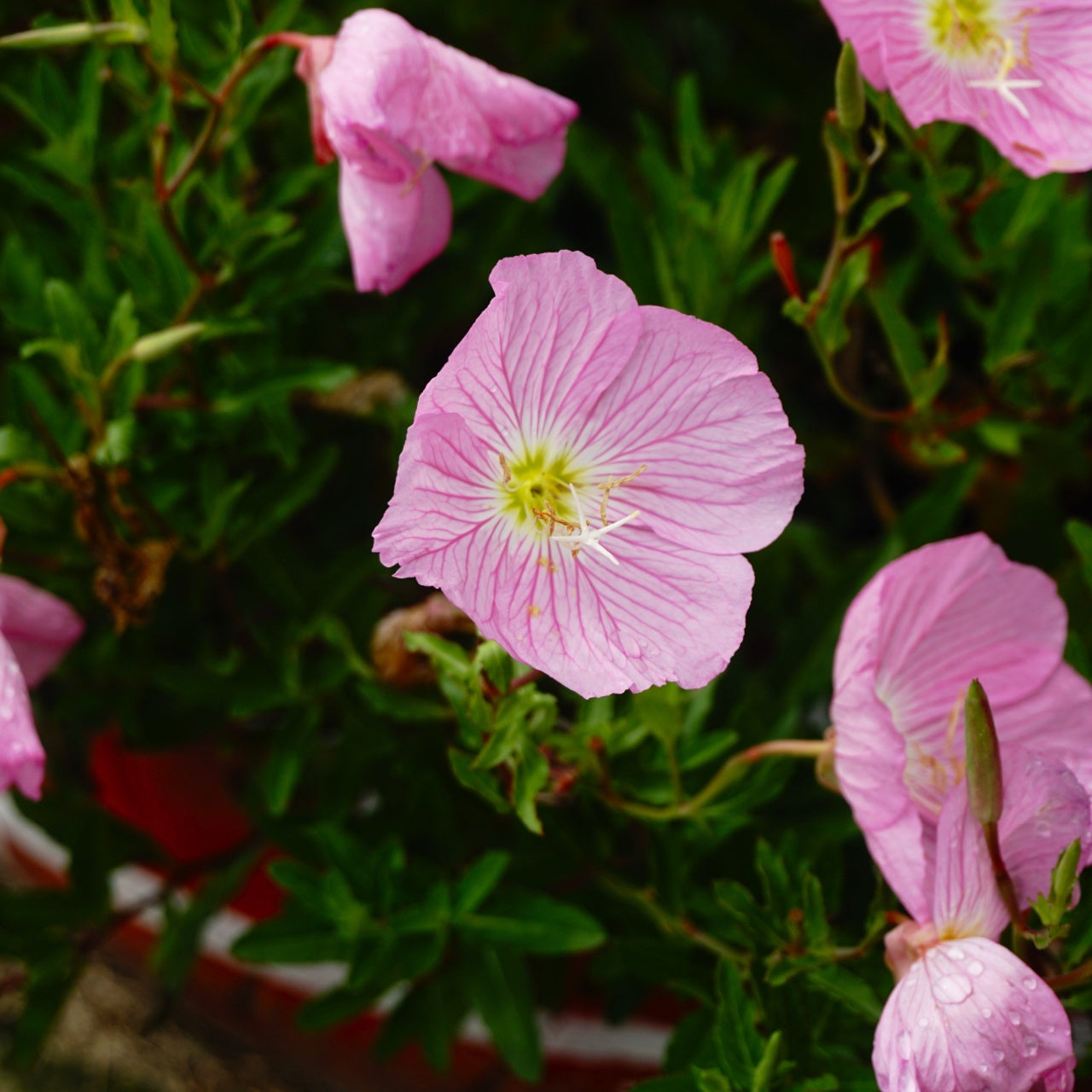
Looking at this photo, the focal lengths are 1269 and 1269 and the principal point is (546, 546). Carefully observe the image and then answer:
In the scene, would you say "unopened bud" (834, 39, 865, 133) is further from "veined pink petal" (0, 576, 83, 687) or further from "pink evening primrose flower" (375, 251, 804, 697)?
"veined pink petal" (0, 576, 83, 687)

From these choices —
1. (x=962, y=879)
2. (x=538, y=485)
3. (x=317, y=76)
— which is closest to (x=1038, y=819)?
(x=962, y=879)

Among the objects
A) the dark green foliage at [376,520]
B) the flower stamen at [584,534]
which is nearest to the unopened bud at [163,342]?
the dark green foliage at [376,520]

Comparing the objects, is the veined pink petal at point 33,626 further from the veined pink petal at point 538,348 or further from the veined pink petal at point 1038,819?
the veined pink petal at point 1038,819

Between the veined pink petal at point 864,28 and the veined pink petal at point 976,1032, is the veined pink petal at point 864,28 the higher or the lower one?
the higher one

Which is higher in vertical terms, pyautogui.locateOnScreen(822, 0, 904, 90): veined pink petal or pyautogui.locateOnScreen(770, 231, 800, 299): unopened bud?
pyautogui.locateOnScreen(822, 0, 904, 90): veined pink petal

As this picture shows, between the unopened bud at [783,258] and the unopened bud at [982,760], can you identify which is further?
the unopened bud at [783,258]

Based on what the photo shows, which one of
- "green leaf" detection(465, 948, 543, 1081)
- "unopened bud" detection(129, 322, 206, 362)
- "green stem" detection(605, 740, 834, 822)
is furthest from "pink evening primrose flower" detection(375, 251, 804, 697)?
"green leaf" detection(465, 948, 543, 1081)
